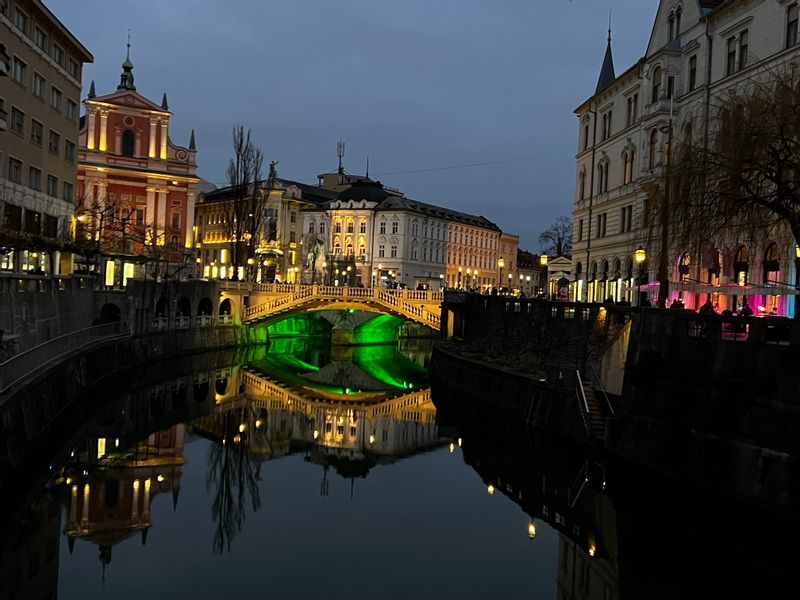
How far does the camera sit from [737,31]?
42281mm

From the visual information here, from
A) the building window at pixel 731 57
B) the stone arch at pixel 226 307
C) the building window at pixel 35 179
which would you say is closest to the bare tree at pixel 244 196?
the stone arch at pixel 226 307

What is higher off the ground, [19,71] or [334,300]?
[19,71]

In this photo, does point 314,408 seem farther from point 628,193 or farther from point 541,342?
point 628,193

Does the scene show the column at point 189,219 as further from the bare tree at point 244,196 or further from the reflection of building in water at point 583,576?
the reflection of building in water at point 583,576

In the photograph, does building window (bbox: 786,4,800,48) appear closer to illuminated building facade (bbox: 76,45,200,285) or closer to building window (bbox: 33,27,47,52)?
building window (bbox: 33,27,47,52)

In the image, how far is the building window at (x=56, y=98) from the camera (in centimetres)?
5634

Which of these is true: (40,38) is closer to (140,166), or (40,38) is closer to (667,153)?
(140,166)

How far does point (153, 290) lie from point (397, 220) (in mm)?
71139

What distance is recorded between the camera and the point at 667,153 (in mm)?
30578

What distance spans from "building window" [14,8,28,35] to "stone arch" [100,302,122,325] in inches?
688

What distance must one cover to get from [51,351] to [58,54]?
30925 mm

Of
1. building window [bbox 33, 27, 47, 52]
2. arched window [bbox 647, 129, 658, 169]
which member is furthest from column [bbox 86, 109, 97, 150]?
arched window [bbox 647, 129, 658, 169]

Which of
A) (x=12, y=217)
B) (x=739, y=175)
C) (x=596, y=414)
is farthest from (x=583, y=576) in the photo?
(x=12, y=217)

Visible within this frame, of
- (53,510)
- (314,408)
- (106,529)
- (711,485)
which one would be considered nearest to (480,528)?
(711,485)
